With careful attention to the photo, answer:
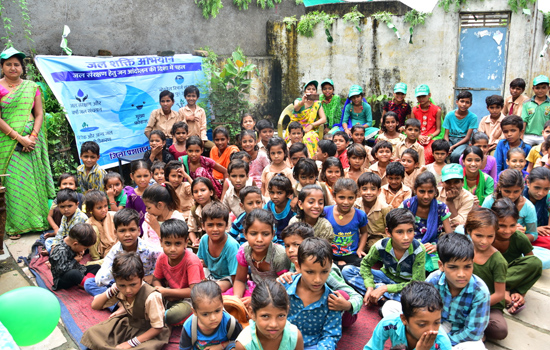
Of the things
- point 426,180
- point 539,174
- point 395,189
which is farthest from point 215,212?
point 539,174

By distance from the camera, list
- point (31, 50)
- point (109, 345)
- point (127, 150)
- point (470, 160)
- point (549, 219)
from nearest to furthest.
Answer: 1. point (109, 345)
2. point (549, 219)
3. point (470, 160)
4. point (31, 50)
5. point (127, 150)

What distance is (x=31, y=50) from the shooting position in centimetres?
528

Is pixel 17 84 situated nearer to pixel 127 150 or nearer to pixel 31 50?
pixel 31 50

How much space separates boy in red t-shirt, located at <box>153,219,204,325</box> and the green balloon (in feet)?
2.12

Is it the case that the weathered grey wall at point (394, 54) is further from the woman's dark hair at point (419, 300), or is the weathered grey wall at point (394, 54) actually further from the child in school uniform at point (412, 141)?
the woman's dark hair at point (419, 300)

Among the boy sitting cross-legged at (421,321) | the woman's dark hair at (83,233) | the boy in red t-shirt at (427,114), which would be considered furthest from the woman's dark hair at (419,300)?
the boy in red t-shirt at (427,114)

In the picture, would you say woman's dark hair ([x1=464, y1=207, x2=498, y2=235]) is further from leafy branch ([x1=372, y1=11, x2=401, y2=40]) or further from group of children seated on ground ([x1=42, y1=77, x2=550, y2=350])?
leafy branch ([x1=372, y1=11, x2=401, y2=40])

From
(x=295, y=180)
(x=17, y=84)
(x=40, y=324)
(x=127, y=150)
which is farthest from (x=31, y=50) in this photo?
(x=40, y=324)

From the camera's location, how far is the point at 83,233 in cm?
346

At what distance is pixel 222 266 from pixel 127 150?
3.33 m

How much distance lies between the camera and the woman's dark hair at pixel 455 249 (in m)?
2.37

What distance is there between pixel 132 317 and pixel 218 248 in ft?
2.53

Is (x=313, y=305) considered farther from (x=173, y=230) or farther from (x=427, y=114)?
(x=427, y=114)

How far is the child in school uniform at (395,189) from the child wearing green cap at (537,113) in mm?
2483
